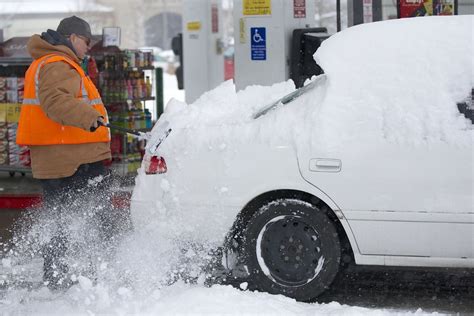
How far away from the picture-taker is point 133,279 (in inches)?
262

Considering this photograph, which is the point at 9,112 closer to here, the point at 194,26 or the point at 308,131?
the point at 308,131

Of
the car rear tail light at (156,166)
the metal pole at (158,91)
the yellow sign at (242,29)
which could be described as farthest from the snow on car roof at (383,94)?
the metal pole at (158,91)

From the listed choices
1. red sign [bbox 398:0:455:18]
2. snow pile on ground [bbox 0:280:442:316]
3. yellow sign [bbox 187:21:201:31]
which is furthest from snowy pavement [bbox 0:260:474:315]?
yellow sign [bbox 187:21:201:31]

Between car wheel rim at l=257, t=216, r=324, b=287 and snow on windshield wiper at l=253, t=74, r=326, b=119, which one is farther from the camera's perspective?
snow on windshield wiper at l=253, t=74, r=326, b=119

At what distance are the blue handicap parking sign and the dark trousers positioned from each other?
15.3 feet

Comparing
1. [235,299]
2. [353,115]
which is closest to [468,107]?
[353,115]

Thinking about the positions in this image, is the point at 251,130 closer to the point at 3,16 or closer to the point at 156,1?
the point at 3,16

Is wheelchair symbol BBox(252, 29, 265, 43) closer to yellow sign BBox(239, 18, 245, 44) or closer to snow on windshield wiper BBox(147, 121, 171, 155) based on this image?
yellow sign BBox(239, 18, 245, 44)

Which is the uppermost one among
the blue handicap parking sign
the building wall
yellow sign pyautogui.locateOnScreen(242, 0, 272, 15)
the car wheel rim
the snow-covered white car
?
the building wall

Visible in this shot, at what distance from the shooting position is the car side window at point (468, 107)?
635 centimetres

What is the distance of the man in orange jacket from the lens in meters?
6.82

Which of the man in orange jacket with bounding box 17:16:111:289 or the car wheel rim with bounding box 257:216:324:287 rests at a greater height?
the man in orange jacket with bounding box 17:16:111:289

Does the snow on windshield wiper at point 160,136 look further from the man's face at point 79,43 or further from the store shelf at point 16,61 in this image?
the store shelf at point 16,61

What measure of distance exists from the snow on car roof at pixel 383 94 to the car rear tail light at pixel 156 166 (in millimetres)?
204
